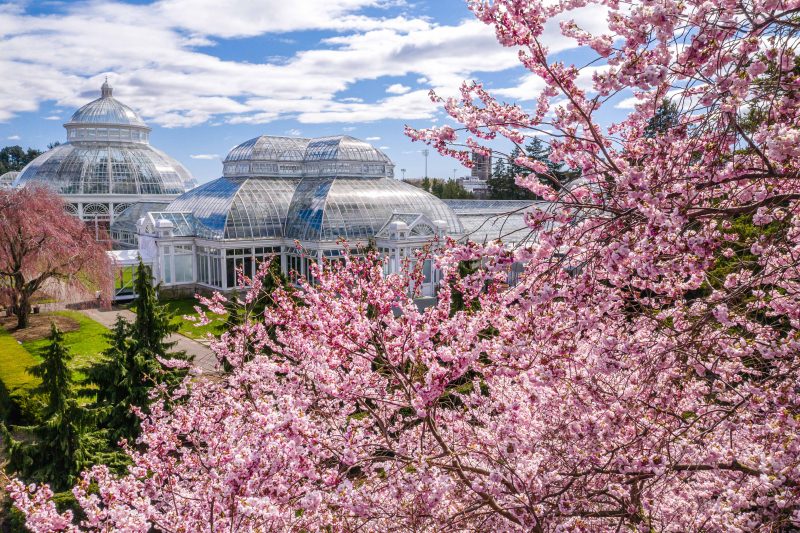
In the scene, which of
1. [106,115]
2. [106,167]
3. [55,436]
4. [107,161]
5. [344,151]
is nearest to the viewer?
[55,436]

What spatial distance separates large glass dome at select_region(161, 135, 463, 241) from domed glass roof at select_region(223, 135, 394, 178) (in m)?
0.05

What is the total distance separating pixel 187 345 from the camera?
859 inches

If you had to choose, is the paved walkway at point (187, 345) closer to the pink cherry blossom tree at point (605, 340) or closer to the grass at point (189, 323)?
the grass at point (189, 323)

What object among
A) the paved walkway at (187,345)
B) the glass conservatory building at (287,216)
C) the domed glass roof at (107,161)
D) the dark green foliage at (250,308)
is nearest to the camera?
the dark green foliage at (250,308)

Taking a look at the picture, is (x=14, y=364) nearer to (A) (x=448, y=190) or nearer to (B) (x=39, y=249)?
(B) (x=39, y=249)

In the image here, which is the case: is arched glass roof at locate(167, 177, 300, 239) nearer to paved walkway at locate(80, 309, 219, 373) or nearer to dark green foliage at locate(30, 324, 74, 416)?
paved walkway at locate(80, 309, 219, 373)

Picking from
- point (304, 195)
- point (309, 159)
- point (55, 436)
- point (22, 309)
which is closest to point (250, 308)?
point (55, 436)

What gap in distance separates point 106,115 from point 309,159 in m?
24.6

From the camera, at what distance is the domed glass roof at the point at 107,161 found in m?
45.1

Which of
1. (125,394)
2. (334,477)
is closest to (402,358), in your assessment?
(334,477)

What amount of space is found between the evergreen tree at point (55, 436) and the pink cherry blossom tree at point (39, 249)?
1409 centimetres

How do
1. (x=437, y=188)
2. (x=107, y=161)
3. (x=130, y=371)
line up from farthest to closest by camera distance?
(x=437, y=188), (x=107, y=161), (x=130, y=371)

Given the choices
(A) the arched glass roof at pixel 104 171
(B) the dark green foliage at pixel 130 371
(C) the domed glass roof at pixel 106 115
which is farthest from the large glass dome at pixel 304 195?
(C) the domed glass roof at pixel 106 115

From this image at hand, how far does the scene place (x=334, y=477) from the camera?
499cm
